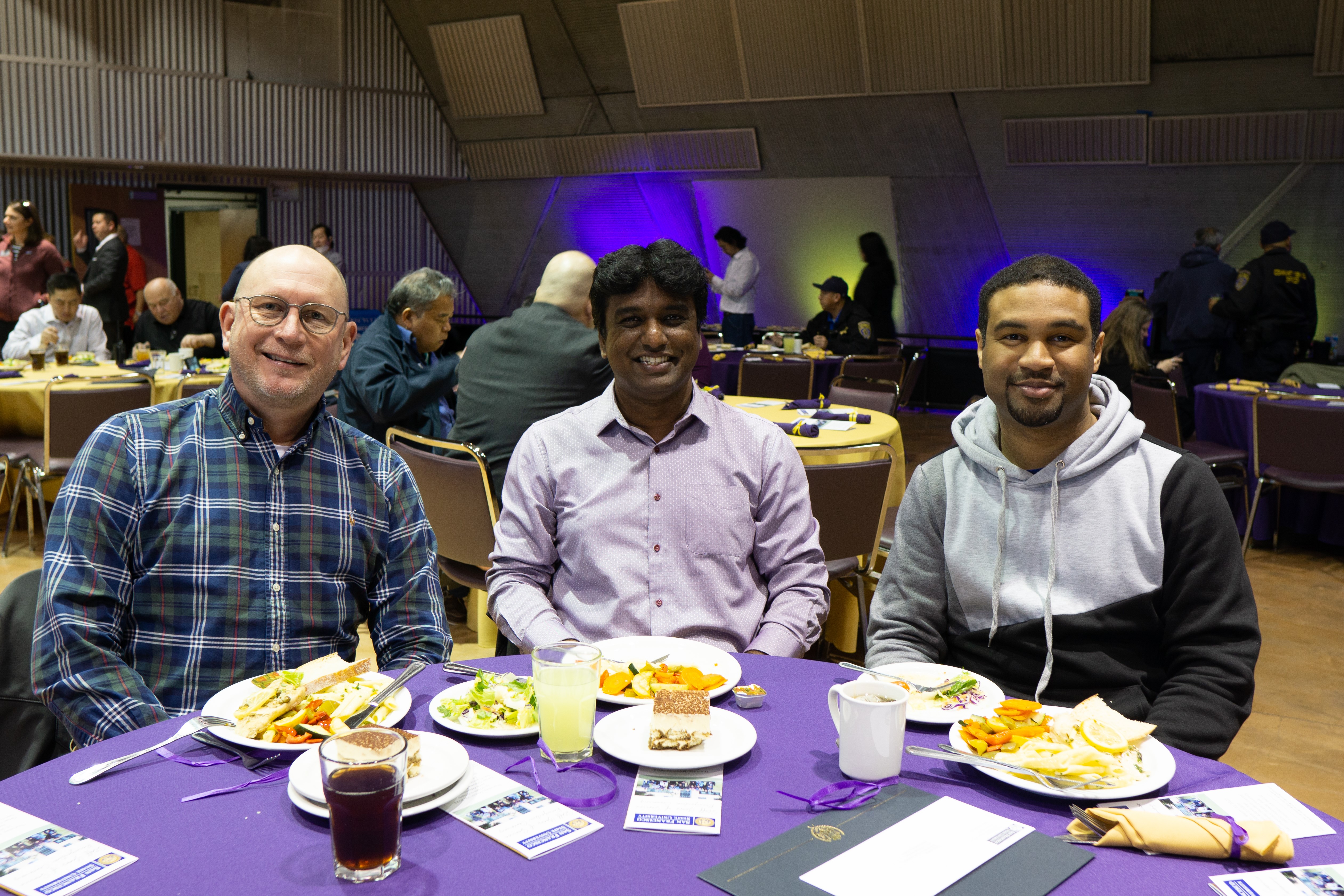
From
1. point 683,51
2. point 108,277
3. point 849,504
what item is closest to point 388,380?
point 849,504

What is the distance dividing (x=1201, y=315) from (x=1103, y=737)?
7.37 metres

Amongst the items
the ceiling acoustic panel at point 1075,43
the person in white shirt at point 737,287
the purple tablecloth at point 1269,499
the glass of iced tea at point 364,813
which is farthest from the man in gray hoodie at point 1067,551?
the person in white shirt at point 737,287

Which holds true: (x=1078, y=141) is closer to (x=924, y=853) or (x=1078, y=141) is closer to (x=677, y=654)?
(x=677, y=654)

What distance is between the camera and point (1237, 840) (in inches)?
41.9

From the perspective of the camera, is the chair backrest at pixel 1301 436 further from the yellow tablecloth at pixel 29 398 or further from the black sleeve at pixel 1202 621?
the yellow tablecloth at pixel 29 398

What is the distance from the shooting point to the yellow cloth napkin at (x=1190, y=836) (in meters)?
1.06

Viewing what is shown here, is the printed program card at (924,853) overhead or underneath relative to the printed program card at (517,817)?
underneath

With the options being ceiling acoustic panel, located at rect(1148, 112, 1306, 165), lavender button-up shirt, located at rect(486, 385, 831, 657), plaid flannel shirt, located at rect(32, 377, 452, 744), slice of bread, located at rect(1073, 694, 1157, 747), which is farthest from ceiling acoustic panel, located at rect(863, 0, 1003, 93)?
slice of bread, located at rect(1073, 694, 1157, 747)

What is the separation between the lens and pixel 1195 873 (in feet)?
3.46

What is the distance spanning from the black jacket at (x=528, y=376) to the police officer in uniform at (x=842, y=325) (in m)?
4.79

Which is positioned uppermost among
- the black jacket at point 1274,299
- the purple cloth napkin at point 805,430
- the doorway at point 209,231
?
the doorway at point 209,231

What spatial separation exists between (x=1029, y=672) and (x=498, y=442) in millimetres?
2090

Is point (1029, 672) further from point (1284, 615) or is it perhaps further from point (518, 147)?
point (518, 147)

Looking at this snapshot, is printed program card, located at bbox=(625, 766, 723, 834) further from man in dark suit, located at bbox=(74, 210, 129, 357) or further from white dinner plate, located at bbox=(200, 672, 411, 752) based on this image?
man in dark suit, located at bbox=(74, 210, 129, 357)
